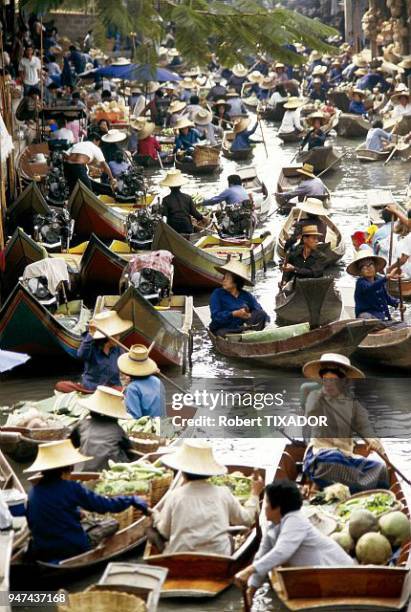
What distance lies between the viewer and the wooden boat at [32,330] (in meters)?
13.7

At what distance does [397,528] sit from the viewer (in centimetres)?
909

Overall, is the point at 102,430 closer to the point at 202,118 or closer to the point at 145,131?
the point at 145,131

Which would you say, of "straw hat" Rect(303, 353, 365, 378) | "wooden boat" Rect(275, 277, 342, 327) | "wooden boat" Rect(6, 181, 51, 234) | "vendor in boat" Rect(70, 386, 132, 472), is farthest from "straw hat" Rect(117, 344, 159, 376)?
"wooden boat" Rect(6, 181, 51, 234)

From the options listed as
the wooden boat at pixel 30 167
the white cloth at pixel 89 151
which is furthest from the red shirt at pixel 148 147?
the white cloth at pixel 89 151

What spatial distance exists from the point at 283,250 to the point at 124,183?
427 centimetres

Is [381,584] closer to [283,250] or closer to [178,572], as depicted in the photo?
[178,572]

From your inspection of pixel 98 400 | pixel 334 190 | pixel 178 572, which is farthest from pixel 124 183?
pixel 178 572

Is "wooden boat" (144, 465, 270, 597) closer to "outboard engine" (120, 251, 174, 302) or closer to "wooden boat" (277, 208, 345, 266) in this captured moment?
"outboard engine" (120, 251, 174, 302)

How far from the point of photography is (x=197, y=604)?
902 centimetres

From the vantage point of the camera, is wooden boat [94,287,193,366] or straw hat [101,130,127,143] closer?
wooden boat [94,287,193,366]

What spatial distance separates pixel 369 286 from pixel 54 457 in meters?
5.39

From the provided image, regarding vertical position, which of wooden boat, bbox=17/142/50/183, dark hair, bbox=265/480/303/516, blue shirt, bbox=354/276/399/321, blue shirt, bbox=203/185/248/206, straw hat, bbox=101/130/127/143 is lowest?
straw hat, bbox=101/130/127/143

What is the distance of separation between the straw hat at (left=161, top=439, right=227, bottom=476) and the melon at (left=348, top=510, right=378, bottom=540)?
2.96 feet

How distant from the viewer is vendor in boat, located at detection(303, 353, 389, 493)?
1000cm
